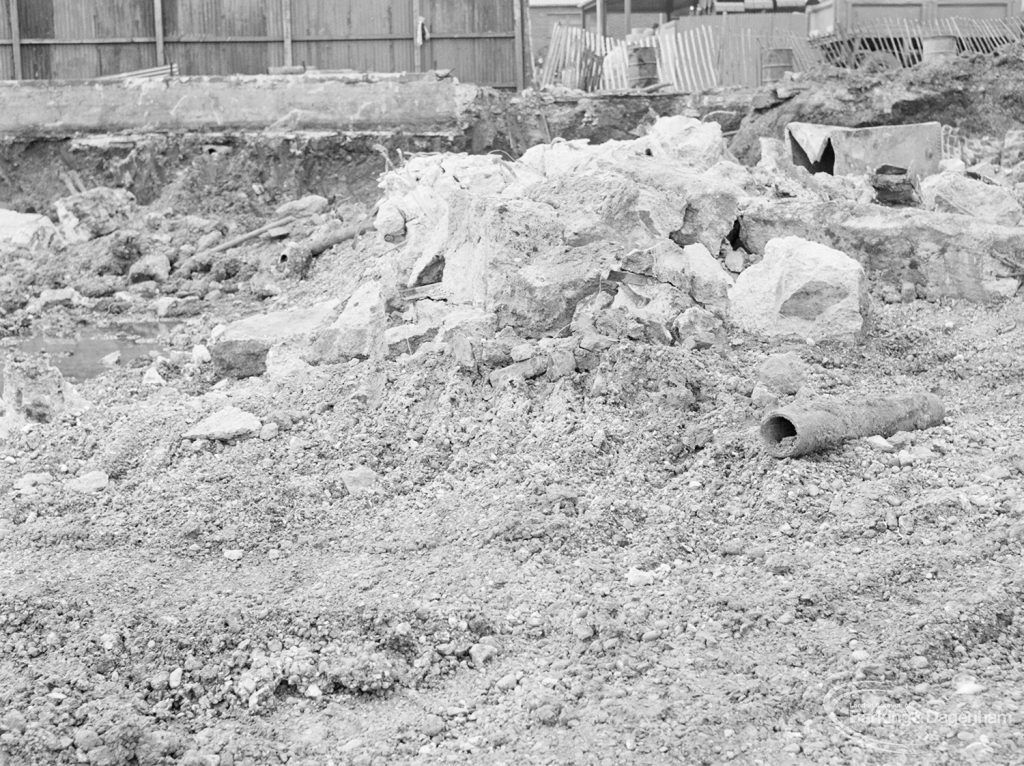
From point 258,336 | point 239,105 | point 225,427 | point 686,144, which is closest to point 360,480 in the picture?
point 225,427

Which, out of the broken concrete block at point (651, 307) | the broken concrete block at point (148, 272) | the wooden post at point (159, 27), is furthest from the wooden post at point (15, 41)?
the broken concrete block at point (651, 307)

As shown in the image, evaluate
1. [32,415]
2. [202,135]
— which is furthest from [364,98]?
[32,415]

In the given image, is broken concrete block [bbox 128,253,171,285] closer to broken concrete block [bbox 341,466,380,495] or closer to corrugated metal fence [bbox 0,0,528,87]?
→ corrugated metal fence [bbox 0,0,528,87]

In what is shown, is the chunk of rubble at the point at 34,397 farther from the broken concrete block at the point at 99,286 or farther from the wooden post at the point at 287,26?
the wooden post at the point at 287,26

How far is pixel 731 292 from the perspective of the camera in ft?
20.6

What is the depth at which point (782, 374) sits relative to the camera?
17.8 ft

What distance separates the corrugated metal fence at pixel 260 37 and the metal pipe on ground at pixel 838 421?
1142 centimetres

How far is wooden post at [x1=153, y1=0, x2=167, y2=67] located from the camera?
599 inches

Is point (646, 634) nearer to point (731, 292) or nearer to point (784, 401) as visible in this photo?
point (784, 401)

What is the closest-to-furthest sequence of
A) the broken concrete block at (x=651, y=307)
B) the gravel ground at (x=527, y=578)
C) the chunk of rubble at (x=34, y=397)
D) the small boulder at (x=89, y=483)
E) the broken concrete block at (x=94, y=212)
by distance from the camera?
1. the gravel ground at (x=527, y=578)
2. the small boulder at (x=89, y=483)
3. the broken concrete block at (x=651, y=307)
4. the chunk of rubble at (x=34, y=397)
5. the broken concrete block at (x=94, y=212)

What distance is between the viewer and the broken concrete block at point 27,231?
12469mm

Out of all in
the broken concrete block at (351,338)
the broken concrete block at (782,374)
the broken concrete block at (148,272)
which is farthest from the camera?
the broken concrete block at (148,272)

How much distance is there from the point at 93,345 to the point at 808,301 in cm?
572

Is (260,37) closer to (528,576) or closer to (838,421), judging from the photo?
(838,421)
